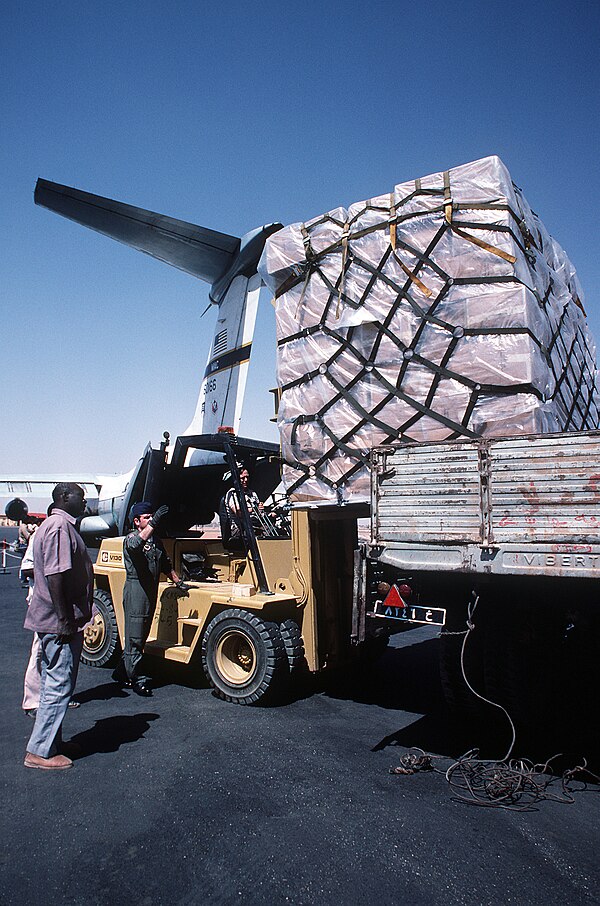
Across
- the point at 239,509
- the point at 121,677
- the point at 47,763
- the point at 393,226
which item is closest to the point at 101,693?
the point at 121,677

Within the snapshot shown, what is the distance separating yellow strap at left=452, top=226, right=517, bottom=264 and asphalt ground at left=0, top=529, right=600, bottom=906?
3.82 m

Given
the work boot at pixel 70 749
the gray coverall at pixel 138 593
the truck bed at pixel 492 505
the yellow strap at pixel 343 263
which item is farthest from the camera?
the gray coverall at pixel 138 593

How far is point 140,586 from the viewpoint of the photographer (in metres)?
6.21

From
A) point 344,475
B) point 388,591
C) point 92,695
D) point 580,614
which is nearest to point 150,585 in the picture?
point 92,695

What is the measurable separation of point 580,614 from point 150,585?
416cm

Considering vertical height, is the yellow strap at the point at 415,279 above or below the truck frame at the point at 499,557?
above

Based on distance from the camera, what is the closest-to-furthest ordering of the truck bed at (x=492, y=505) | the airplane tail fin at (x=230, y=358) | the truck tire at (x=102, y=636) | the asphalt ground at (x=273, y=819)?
the asphalt ground at (x=273, y=819), the truck bed at (x=492, y=505), the truck tire at (x=102, y=636), the airplane tail fin at (x=230, y=358)

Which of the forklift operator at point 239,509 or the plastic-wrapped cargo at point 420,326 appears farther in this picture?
the forklift operator at point 239,509

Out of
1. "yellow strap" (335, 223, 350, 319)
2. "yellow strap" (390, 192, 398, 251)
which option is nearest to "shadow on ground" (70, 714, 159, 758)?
"yellow strap" (335, 223, 350, 319)

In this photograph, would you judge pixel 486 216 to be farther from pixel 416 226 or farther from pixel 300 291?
pixel 300 291

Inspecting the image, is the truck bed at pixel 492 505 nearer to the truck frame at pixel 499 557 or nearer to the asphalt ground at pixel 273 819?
the truck frame at pixel 499 557

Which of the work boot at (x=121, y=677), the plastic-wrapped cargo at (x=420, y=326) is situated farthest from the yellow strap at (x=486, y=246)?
the work boot at (x=121, y=677)

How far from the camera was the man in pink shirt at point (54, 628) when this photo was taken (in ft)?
13.7

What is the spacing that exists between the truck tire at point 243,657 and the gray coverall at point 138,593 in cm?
68
